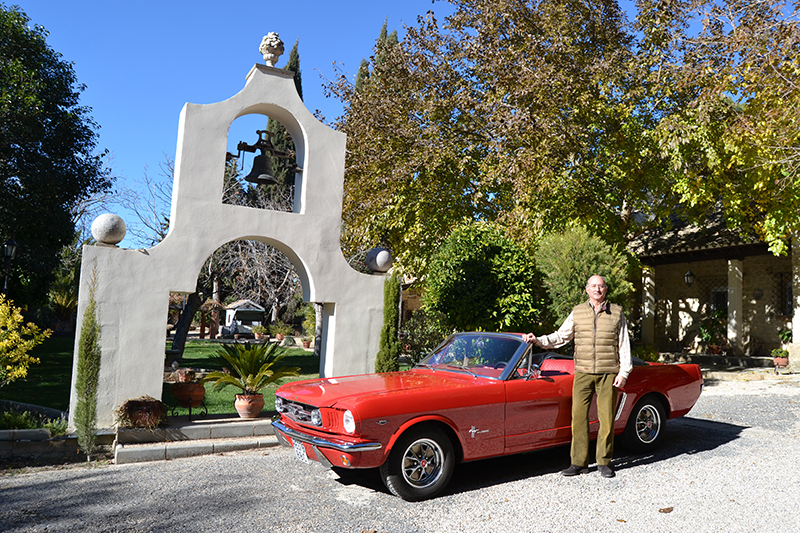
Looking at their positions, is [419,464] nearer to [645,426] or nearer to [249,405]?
[645,426]

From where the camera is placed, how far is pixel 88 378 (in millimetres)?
6535

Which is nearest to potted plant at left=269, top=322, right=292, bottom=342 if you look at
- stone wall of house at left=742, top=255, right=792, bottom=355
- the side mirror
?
stone wall of house at left=742, top=255, right=792, bottom=355

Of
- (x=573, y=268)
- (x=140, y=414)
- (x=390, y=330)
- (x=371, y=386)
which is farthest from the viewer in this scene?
(x=573, y=268)

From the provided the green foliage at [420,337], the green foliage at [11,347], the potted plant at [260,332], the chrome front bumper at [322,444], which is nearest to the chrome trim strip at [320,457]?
the chrome front bumper at [322,444]

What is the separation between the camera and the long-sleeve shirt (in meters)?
5.64

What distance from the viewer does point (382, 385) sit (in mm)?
5332

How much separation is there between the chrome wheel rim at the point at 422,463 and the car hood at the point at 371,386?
0.48 meters

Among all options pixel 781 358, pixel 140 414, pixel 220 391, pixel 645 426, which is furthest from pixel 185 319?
pixel 781 358

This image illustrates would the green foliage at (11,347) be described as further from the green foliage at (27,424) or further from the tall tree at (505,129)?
the tall tree at (505,129)

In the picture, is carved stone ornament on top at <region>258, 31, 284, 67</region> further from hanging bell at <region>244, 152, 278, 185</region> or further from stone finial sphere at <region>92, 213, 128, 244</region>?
stone finial sphere at <region>92, 213, 128, 244</region>

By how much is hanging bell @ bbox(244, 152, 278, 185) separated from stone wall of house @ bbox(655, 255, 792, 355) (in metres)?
16.7

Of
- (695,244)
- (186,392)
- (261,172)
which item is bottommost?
(186,392)

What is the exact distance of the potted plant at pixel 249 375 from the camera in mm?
7730

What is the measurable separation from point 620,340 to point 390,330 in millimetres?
3658
